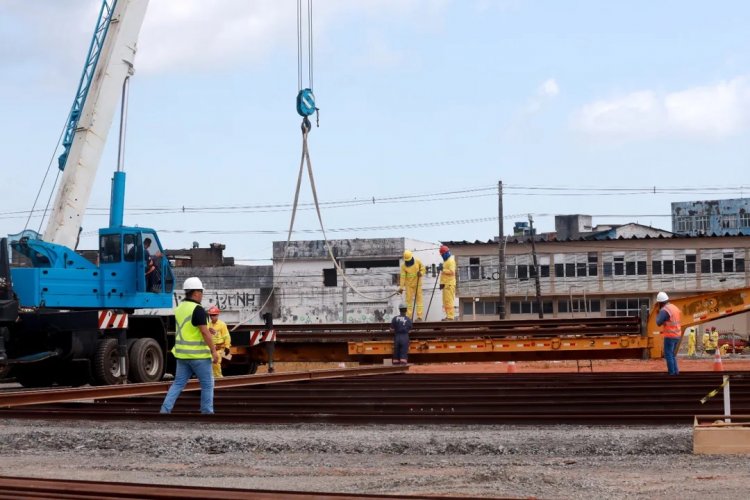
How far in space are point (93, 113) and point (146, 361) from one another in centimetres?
489

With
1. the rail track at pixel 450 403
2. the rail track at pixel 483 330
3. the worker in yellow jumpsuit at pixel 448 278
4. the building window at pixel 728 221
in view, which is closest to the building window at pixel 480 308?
the building window at pixel 728 221

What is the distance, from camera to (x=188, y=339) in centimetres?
1326

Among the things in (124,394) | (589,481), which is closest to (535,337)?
(124,394)

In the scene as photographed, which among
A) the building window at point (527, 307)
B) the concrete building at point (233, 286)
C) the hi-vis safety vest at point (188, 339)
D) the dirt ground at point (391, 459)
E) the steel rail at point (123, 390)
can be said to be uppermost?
the concrete building at point (233, 286)

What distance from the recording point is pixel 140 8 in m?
22.1

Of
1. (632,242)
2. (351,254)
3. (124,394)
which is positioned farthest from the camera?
(351,254)

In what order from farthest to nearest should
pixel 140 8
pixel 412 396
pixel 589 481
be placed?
pixel 140 8, pixel 412 396, pixel 589 481

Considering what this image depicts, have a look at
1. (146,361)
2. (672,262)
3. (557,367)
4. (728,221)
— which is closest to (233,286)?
(672,262)

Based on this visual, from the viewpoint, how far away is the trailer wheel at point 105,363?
20922 millimetres

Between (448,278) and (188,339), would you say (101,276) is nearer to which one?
(448,278)

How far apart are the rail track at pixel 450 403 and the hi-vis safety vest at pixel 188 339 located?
69cm

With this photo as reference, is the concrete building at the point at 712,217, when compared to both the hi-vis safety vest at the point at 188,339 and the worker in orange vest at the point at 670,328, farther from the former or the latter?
the hi-vis safety vest at the point at 188,339

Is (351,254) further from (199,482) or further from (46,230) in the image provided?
(199,482)

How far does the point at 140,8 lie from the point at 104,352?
662 cm
